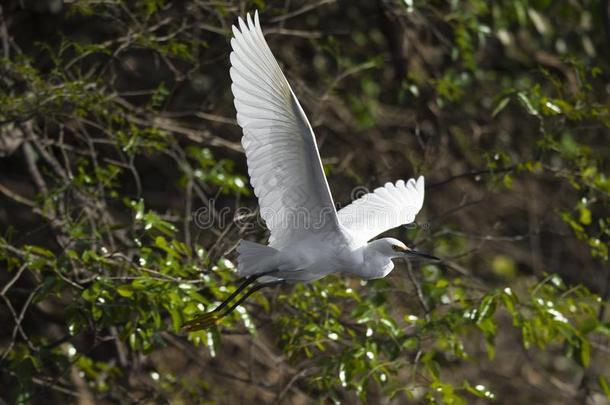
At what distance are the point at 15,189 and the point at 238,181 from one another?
1376mm

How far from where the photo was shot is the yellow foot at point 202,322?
295 cm

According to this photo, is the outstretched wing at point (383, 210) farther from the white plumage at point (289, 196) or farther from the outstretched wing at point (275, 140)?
the outstretched wing at point (275, 140)

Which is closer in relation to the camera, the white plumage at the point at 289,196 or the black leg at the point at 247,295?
the white plumage at the point at 289,196

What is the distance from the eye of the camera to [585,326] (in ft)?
10.5

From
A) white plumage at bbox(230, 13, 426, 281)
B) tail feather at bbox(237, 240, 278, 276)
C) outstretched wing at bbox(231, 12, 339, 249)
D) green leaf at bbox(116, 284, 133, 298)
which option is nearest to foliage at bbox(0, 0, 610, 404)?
green leaf at bbox(116, 284, 133, 298)

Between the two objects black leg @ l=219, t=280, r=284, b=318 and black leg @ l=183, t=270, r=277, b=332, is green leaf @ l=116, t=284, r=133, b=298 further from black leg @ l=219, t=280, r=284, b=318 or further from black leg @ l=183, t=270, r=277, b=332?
black leg @ l=219, t=280, r=284, b=318

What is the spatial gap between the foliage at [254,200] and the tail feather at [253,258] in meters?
0.18

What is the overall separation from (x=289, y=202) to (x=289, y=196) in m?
0.03

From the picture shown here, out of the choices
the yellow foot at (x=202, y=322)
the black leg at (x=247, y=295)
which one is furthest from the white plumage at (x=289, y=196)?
the yellow foot at (x=202, y=322)

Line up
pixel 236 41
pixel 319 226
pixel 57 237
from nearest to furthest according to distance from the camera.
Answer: pixel 236 41, pixel 319 226, pixel 57 237

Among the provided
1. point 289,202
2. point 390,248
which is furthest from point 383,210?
point 289,202

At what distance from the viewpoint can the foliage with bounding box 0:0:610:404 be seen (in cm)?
313

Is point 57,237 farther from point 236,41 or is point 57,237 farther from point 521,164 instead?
point 521,164

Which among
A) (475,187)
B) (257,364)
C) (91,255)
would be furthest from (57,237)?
(475,187)
